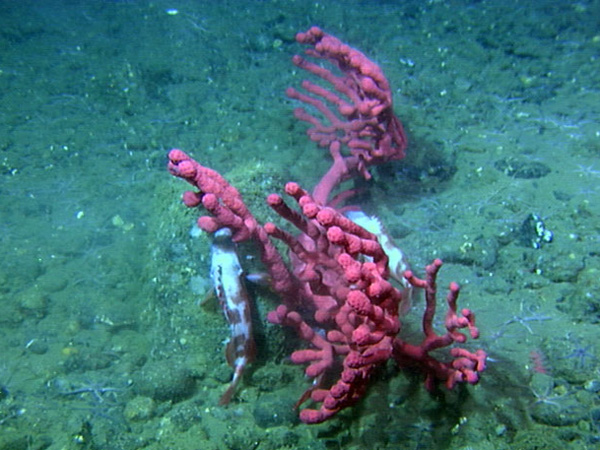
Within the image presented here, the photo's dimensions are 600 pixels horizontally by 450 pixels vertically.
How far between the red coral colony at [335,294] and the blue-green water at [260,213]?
0.24m

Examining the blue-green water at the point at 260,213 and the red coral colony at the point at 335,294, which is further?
the blue-green water at the point at 260,213

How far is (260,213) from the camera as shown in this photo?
3154 mm

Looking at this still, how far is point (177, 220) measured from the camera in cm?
320

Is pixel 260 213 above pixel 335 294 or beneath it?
above

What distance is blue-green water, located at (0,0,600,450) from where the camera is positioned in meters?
2.62

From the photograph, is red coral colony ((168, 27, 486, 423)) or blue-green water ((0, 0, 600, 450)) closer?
red coral colony ((168, 27, 486, 423))

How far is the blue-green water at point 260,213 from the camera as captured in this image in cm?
262

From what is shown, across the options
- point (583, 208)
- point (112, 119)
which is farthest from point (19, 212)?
point (583, 208)

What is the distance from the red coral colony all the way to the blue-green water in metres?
0.24

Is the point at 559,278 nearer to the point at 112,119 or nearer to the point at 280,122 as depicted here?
the point at 280,122

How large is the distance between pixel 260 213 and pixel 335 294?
2.93ft

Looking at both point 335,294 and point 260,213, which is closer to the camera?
point 335,294

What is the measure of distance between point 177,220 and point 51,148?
3.34 m

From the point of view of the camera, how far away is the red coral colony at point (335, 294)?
2084mm
